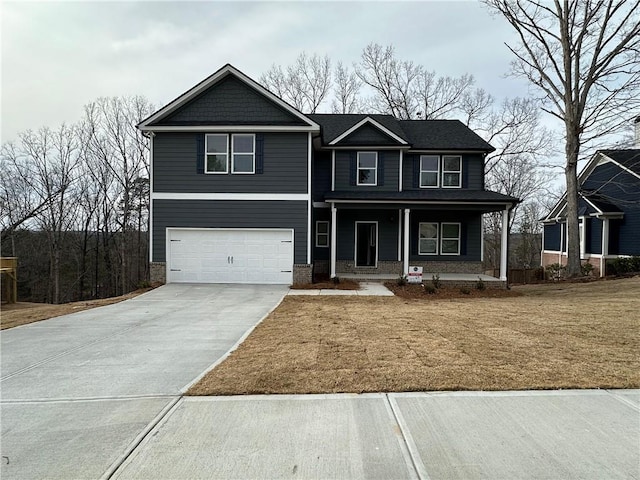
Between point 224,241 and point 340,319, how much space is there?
7.91 meters

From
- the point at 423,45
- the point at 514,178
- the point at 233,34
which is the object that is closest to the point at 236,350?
the point at 233,34

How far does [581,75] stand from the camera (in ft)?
63.3

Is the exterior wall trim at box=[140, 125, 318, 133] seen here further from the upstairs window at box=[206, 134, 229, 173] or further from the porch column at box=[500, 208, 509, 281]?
the porch column at box=[500, 208, 509, 281]

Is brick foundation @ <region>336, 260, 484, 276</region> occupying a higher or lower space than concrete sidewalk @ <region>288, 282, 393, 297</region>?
higher

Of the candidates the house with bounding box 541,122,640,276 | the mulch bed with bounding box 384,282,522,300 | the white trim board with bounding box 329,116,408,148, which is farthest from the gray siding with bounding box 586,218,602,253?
the white trim board with bounding box 329,116,408,148

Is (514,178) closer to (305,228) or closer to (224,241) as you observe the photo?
(305,228)

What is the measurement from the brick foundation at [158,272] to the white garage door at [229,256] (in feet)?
0.62

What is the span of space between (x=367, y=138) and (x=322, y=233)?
183 inches

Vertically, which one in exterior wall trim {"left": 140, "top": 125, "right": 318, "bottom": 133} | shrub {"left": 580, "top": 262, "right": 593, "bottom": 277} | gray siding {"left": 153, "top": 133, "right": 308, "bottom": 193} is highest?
exterior wall trim {"left": 140, "top": 125, "right": 318, "bottom": 133}

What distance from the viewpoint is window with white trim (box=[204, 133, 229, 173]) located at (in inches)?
597

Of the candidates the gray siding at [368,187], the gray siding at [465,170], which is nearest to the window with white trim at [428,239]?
the gray siding at [465,170]

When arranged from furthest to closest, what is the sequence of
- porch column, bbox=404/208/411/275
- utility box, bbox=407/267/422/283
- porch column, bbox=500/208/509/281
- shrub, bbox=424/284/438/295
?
porch column, bbox=500/208/509/281 → porch column, bbox=404/208/411/275 → utility box, bbox=407/267/422/283 → shrub, bbox=424/284/438/295

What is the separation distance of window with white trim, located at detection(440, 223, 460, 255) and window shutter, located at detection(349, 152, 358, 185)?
4543mm

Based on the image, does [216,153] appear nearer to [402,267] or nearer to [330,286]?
[330,286]
